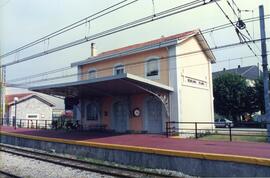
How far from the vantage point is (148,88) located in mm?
18656

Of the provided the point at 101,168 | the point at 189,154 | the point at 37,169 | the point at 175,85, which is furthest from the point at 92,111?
the point at 189,154

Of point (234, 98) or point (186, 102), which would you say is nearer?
point (186, 102)

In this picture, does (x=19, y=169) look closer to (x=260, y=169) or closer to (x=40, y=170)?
(x=40, y=170)

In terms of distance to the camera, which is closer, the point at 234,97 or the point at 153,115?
the point at 153,115

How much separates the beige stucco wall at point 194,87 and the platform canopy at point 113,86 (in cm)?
175

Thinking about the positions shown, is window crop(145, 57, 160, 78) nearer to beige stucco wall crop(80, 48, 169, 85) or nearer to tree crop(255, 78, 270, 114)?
beige stucco wall crop(80, 48, 169, 85)

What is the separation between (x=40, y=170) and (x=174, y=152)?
5.08m

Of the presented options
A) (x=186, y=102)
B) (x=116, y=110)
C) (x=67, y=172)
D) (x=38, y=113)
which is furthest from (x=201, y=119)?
(x=38, y=113)

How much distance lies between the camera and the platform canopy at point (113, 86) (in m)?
16.6

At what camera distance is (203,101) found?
76.3 feet

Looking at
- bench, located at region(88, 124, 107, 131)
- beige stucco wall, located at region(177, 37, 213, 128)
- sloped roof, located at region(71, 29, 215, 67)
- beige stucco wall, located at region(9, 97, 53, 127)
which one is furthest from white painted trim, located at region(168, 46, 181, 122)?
beige stucco wall, located at region(9, 97, 53, 127)

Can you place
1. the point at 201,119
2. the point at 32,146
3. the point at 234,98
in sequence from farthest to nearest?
1. the point at 234,98
2. the point at 201,119
3. the point at 32,146

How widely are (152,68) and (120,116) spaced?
4491 millimetres

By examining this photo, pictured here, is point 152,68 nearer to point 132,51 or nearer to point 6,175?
point 132,51
